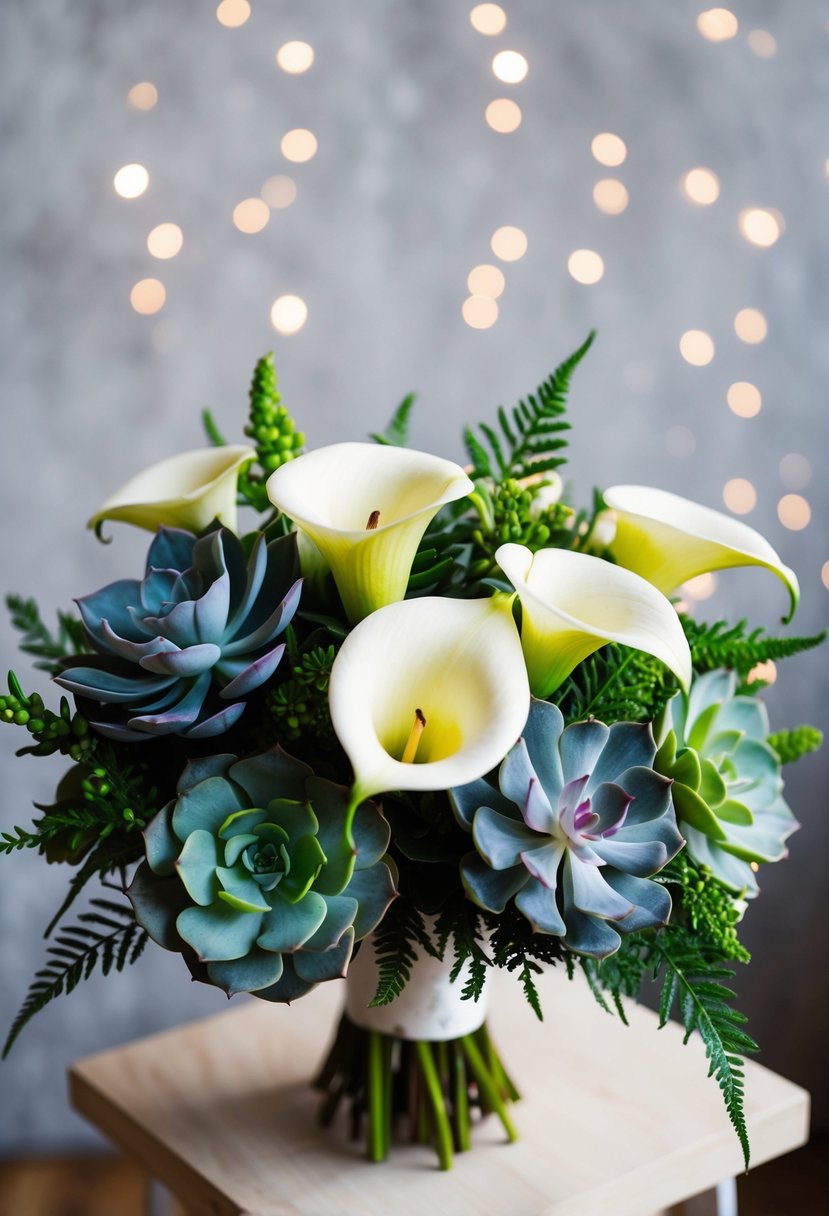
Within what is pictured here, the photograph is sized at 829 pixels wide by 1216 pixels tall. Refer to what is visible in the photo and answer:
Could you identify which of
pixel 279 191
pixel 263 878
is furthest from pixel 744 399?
pixel 263 878

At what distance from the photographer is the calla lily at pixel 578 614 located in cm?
43

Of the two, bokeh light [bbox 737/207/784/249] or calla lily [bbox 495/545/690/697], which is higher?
bokeh light [bbox 737/207/784/249]

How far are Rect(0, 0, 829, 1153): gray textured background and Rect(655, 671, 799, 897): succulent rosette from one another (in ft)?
2.33

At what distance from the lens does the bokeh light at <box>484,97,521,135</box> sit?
1.20m

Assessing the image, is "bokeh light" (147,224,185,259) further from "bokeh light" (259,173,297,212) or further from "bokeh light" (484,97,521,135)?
"bokeh light" (484,97,521,135)

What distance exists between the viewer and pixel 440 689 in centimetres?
45

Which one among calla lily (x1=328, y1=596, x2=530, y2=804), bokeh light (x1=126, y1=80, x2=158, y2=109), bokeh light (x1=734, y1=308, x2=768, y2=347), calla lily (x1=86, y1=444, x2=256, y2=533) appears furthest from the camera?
bokeh light (x1=734, y1=308, x2=768, y2=347)

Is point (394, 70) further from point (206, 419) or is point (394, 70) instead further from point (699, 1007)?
point (699, 1007)

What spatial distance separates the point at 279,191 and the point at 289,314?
0.13 meters

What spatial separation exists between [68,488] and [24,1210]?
29.7 inches

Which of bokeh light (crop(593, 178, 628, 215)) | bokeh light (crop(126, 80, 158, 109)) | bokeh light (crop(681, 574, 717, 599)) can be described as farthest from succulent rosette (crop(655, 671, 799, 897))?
bokeh light (crop(126, 80, 158, 109))

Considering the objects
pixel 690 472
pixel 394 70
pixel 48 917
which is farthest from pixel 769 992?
pixel 394 70

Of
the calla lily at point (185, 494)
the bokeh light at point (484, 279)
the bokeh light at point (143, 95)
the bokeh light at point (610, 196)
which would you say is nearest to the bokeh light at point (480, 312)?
the bokeh light at point (484, 279)

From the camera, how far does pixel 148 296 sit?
1168 mm
